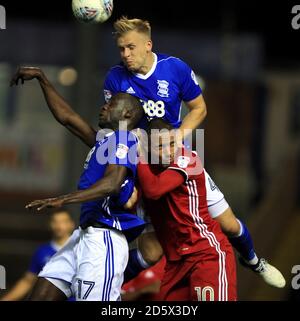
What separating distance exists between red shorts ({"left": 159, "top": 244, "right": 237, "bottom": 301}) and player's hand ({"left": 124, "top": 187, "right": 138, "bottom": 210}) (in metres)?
0.70

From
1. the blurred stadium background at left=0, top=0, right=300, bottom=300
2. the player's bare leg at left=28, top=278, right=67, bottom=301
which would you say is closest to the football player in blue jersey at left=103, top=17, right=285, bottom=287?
the player's bare leg at left=28, top=278, right=67, bottom=301

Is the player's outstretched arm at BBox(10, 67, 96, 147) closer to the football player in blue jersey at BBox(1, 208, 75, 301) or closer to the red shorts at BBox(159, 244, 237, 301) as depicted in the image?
the red shorts at BBox(159, 244, 237, 301)

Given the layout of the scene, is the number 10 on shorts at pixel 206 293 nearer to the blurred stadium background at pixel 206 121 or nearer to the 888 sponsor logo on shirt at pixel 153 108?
the 888 sponsor logo on shirt at pixel 153 108

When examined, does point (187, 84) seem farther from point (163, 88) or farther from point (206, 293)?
point (206, 293)

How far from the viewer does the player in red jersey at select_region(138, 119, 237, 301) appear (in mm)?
8492

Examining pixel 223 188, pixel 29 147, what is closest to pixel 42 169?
pixel 29 147

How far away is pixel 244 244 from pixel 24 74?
2487 millimetres

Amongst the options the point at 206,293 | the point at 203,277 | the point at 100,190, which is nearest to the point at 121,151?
the point at 100,190

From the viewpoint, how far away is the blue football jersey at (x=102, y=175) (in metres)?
8.18

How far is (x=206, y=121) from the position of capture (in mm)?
18969

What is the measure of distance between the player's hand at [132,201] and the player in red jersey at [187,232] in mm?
84

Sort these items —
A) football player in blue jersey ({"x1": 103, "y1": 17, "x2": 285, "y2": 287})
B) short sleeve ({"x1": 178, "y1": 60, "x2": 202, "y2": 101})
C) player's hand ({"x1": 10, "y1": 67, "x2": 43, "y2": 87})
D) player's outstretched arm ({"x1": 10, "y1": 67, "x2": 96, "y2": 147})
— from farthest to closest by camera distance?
1. player's outstretched arm ({"x1": 10, "y1": 67, "x2": 96, "y2": 147})
2. short sleeve ({"x1": 178, "y1": 60, "x2": 202, "y2": 101})
3. player's hand ({"x1": 10, "y1": 67, "x2": 43, "y2": 87})
4. football player in blue jersey ({"x1": 103, "y1": 17, "x2": 285, "y2": 287})

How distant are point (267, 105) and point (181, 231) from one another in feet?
45.4

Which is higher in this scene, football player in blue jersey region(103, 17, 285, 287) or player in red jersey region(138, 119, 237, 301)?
football player in blue jersey region(103, 17, 285, 287)
